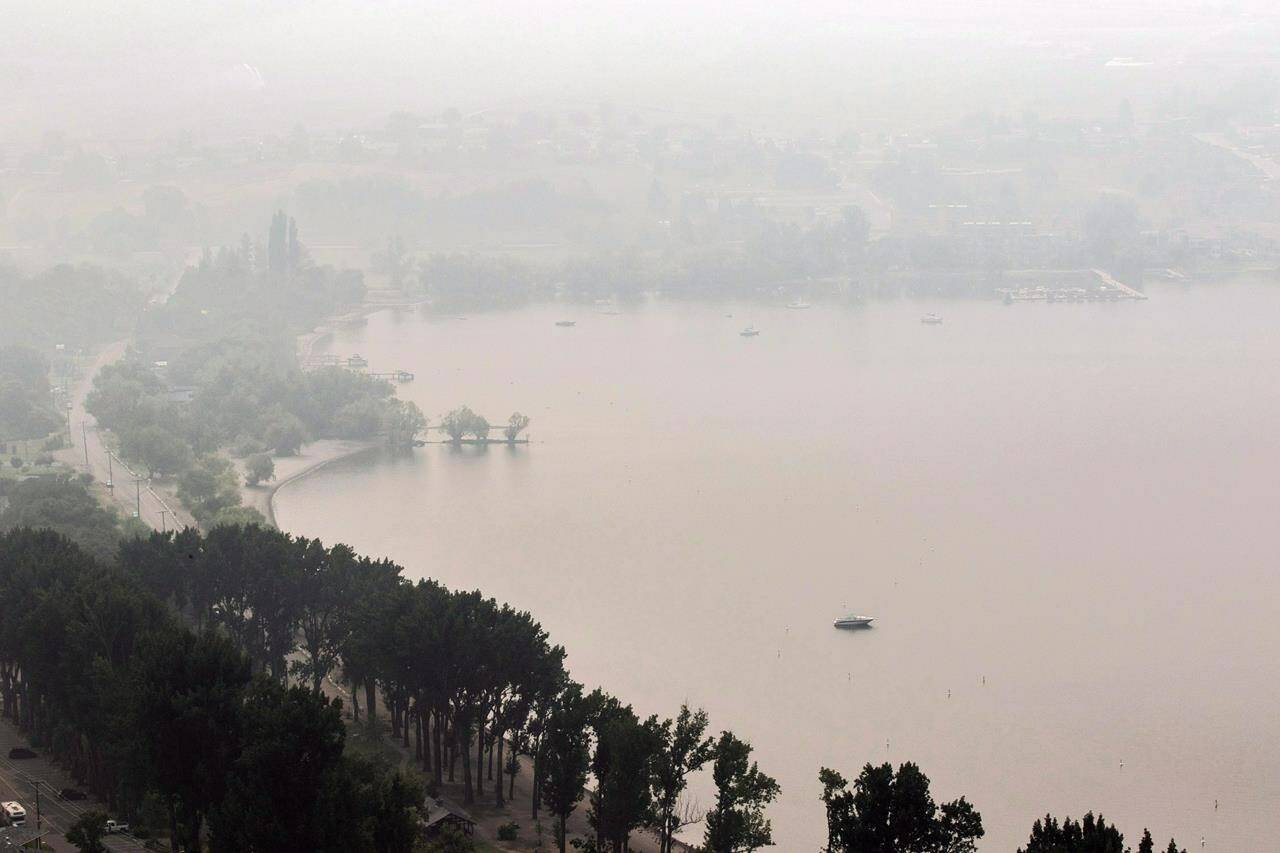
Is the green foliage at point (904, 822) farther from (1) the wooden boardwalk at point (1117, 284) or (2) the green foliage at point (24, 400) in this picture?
(1) the wooden boardwalk at point (1117, 284)

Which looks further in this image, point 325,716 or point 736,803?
point 736,803

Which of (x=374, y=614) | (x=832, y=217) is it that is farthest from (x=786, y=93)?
(x=374, y=614)

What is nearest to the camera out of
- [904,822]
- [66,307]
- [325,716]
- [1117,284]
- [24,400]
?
[904,822]

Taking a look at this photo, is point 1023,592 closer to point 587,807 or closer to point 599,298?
point 587,807

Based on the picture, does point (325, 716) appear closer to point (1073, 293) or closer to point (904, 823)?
point (904, 823)

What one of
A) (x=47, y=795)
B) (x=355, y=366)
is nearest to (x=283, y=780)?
(x=47, y=795)

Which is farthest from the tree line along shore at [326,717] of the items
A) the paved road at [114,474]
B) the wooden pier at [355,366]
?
the wooden pier at [355,366]

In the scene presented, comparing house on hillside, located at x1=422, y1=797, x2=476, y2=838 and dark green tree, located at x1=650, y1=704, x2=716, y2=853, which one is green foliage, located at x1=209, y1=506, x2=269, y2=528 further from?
dark green tree, located at x1=650, y1=704, x2=716, y2=853
